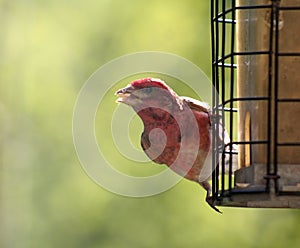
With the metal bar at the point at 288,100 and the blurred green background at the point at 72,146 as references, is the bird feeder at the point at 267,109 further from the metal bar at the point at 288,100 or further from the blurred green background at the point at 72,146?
the blurred green background at the point at 72,146

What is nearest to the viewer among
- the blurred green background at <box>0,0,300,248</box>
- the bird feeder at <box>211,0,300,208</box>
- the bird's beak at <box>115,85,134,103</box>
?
the bird feeder at <box>211,0,300,208</box>

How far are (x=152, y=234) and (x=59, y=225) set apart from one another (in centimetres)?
160

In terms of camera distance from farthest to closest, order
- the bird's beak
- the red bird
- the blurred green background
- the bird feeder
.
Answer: the blurred green background
the red bird
the bird's beak
the bird feeder

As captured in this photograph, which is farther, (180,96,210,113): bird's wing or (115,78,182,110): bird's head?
(180,96,210,113): bird's wing

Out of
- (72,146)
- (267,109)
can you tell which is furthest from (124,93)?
(72,146)

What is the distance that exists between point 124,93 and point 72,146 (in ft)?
28.2

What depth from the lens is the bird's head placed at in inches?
285

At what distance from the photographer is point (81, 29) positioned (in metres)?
16.9

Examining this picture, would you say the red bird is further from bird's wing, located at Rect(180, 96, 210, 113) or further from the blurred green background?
Answer: the blurred green background

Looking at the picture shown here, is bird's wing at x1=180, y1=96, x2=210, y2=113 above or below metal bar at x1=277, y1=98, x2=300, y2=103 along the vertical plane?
below

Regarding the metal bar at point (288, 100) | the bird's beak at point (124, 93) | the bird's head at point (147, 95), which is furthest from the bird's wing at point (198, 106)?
the metal bar at point (288, 100)

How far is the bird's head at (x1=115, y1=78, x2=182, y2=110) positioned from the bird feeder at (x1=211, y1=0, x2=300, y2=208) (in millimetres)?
931

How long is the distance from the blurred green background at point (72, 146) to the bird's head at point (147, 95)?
6.21 m

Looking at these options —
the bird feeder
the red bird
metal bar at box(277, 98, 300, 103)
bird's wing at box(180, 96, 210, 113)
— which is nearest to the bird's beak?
the red bird
